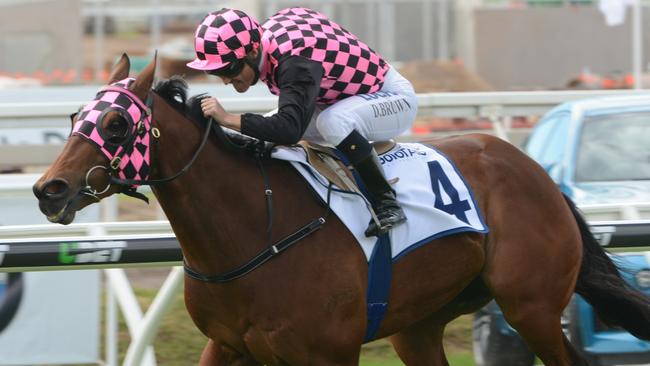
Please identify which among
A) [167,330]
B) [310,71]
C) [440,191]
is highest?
[310,71]

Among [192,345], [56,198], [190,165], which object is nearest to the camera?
[56,198]

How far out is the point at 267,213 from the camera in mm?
4430

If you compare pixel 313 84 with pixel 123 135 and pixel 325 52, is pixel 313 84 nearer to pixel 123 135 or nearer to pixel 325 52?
pixel 325 52

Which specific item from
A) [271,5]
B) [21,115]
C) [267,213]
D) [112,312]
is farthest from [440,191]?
[271,5]

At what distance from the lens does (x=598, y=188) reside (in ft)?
22.4

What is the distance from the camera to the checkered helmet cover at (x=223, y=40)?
14.1 feet

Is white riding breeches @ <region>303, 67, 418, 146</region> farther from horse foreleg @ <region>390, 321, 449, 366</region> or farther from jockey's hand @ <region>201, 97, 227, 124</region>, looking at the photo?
horse foreleg @ <region>390, 321, 449, 366</region>

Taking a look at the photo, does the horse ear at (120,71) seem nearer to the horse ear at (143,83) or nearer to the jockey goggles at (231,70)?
the horse ear at (143,83)

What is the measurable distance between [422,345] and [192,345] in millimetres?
2217

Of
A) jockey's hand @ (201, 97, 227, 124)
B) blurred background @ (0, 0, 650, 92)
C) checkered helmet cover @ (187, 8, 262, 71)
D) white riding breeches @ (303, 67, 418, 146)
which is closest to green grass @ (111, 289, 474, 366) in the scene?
white riding breeches @ (303, 67, 418, 146)

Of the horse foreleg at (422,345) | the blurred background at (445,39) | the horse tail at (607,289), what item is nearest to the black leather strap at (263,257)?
the horse foreleg at (422,345)

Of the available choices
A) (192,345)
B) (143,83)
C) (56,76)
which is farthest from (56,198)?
(56,76)

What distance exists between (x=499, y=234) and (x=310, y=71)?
1156 millimetres

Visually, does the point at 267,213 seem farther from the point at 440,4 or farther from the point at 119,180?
the point at 440,4
